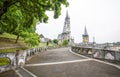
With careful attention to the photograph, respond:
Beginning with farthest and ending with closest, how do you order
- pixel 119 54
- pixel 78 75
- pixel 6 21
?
pixel 6 21
pixel 119 54
pixel 78 75

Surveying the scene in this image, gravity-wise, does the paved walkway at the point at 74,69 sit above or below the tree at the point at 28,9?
below

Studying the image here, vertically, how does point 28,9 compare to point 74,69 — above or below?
above

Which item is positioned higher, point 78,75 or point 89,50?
point 89,50

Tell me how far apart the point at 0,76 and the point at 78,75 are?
5.15 metres

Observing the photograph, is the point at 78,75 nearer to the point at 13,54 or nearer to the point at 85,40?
the point at 13,54

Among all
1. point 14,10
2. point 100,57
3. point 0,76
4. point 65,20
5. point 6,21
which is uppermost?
point 65,20

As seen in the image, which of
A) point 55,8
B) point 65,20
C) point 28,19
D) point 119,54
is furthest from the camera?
point 65,20

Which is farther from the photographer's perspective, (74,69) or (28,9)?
(28,9)

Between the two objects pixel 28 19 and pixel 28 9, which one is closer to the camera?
pixel 28 9

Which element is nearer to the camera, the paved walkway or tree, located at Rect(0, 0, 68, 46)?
the paved walkway

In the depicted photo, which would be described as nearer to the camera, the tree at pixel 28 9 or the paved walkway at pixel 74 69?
the paved walkway at pixel 74 69

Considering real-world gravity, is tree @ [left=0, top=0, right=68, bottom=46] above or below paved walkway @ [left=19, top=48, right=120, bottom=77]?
above

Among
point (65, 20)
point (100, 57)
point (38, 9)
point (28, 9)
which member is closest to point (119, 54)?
point (100, 57)

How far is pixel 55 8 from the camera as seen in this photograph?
39.4ft
